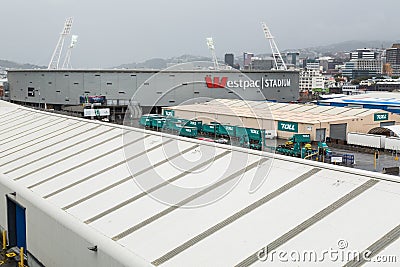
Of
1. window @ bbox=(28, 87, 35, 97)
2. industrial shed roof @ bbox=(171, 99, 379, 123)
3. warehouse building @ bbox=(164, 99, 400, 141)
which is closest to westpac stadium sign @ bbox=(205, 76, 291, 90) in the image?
industrial shed roof @ bbox=(171, 99, 379, 123)

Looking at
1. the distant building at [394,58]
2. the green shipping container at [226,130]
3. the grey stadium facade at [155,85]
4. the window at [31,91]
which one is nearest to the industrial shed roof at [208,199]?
the green shipping container at [226,130]

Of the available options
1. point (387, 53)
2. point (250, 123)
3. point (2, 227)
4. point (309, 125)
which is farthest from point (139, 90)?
point (387, 53)

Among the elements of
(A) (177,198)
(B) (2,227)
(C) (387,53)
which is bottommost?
(B) (2,227)

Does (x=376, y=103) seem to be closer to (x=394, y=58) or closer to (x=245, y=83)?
(x=245, y=83)

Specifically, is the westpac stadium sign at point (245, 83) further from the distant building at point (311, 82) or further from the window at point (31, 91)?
the distant building at point (311, 82)

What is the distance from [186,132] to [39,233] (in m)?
12.3

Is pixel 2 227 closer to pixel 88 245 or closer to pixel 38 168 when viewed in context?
pixel 38 168

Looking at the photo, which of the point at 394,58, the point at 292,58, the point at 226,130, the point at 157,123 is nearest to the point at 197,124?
the point at 157,123

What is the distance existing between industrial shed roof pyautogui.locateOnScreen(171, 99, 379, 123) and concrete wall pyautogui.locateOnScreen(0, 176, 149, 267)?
43.4ft

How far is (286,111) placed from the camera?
22188 mm

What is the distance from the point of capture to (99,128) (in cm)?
827

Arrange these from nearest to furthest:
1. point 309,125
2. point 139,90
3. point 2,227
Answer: point 2,227
point 309,125
point 139,90

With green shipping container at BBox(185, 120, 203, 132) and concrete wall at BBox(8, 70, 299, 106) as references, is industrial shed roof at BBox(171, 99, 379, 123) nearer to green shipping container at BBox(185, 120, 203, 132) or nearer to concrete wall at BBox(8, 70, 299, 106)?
green shipping container at BBox(185, 120, 203, 132)

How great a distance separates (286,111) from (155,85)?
991 cm
